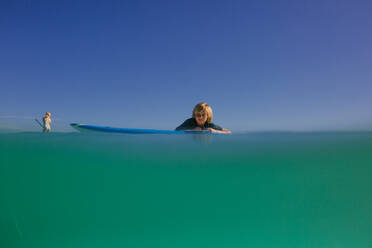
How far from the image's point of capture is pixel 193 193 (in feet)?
27.0

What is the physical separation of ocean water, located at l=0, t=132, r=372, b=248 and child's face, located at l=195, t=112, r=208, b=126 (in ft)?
6.35

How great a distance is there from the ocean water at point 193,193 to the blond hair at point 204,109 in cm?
205

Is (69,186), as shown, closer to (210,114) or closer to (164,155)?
(164,155)

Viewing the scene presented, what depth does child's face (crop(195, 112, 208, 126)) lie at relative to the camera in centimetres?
977

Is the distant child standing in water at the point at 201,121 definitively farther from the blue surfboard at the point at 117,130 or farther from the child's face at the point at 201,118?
the blue surfboard at the point at 117,130

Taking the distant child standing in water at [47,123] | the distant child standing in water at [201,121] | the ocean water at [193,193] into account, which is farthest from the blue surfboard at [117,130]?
the distant child standing in water at [47,123]

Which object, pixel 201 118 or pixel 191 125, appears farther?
pixel 191 125

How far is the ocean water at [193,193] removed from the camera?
6.81 m

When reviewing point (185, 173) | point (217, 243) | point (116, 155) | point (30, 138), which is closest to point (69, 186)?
point (116, 155)

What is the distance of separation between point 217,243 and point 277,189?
102 inches

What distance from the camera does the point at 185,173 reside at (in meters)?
7.76

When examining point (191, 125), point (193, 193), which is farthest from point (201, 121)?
point (193, 193)

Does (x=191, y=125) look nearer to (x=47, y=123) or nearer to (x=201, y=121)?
(x=201, y=121)

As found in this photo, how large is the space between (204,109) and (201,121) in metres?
0.54
